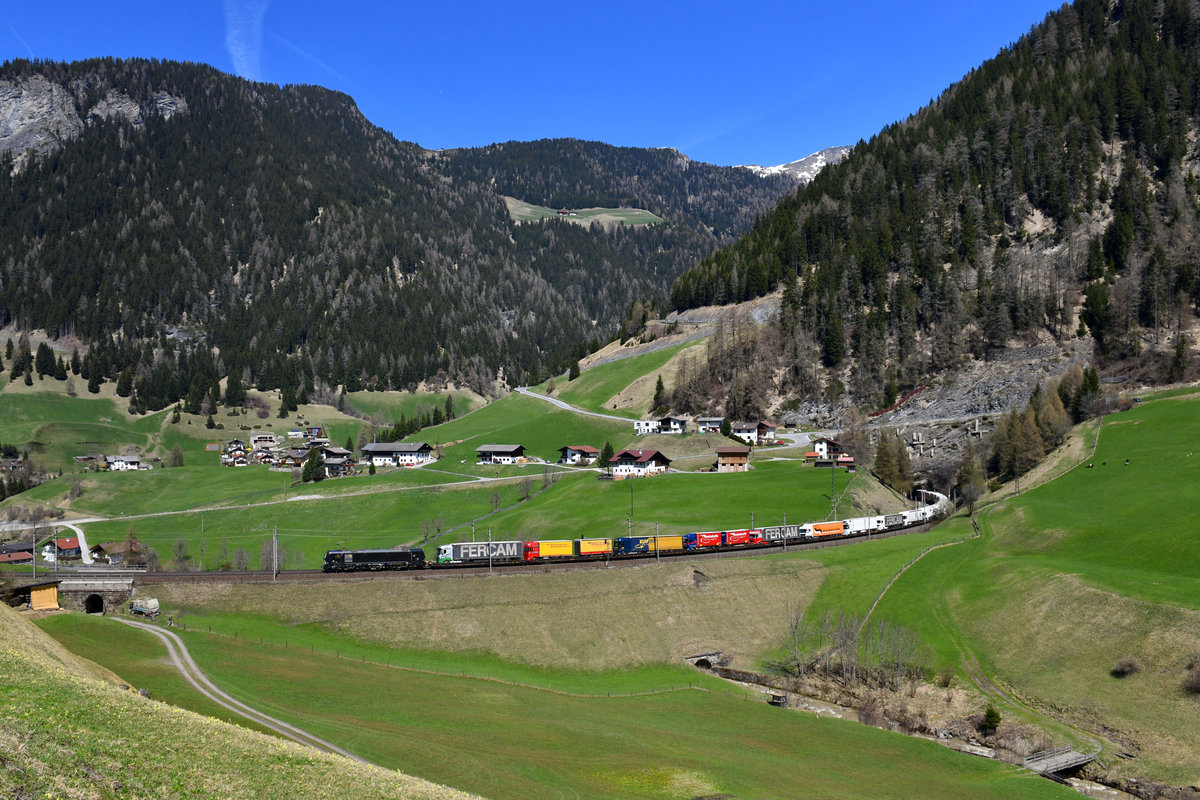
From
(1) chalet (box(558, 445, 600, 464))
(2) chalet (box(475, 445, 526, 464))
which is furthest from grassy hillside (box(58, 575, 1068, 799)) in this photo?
(2) chalet (box(475, 445, 526, 464))

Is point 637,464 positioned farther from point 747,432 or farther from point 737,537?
point 737,537

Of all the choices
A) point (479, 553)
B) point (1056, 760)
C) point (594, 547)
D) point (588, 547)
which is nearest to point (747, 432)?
point (594, 547)

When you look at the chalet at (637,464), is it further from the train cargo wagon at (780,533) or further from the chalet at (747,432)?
the train cargo wagon at (780,533)

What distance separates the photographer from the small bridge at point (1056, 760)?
55000 mm

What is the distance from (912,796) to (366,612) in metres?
50.5

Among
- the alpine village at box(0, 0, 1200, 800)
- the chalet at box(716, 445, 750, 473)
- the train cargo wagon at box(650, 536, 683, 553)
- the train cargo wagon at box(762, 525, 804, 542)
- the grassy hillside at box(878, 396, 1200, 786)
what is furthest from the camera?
the chalet at box(716, 445, 750, 473)

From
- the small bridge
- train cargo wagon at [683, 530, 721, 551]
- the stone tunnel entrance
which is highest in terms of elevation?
train cargo wagon at [683, 530, 721, 551]

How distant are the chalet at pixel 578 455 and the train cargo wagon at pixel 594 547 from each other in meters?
79.9

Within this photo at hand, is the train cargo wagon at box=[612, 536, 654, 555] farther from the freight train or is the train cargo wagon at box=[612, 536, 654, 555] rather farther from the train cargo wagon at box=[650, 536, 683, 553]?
the train cargo wagon at box=[650, 536, 683, 553]

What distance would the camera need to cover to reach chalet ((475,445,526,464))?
18862 cm

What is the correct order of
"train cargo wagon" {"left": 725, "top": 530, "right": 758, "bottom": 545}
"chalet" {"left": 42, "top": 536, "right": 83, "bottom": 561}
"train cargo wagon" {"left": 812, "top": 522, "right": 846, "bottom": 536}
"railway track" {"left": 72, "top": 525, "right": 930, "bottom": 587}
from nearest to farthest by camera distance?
"railway track" {"left": 72, "top": 525, "right": 930, "bottom": 587} → "train cargo wagon" {"left": 725, "top": 530, "right": 758, "bottom": 545} → "train cargo wagon" {"left": 812, "top": 522, "right": 846, "bottom": 536} → "chalet" {"left": 42, "top": 536, "right": 83, "bottom": 561}

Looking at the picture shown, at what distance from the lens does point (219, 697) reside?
5184 cm

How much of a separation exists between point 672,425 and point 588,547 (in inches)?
3622

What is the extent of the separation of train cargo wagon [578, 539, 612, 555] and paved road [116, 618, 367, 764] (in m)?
44.8
